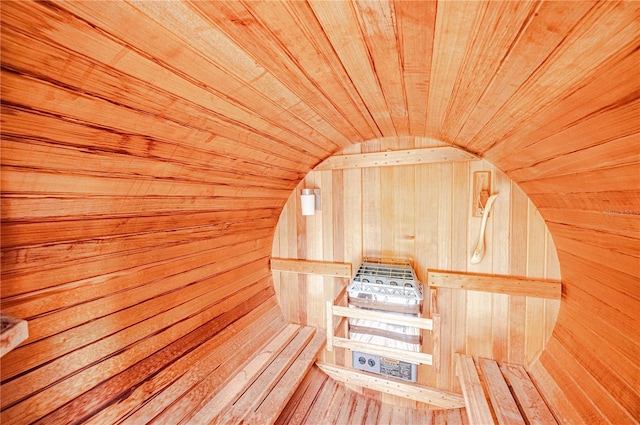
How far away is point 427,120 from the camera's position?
1.31m

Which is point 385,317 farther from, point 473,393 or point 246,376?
point 246,376

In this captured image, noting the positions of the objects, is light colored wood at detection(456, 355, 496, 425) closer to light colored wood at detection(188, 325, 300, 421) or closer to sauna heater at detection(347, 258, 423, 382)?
sauna heater at detection(347, 258, 423, 382)

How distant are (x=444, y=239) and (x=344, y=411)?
5.04 feet

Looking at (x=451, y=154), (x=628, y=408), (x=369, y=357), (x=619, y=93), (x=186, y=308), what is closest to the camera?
(x=619, y=93)

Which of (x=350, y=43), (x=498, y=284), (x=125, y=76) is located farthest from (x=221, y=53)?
(x=498, y=284)

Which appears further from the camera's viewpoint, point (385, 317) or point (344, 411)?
point (344, 411)

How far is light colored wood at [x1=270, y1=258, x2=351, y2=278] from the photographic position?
1.96m

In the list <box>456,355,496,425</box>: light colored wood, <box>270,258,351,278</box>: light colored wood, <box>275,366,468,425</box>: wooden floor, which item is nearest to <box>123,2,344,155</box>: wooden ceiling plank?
<box>270,258,351,278</box>: light colored wood

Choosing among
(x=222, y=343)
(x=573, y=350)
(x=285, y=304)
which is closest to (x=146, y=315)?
(x=222, y=343)

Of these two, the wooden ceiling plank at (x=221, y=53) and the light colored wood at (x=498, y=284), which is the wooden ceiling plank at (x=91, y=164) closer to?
the wooden ceiling plank at (x=221, y=53)

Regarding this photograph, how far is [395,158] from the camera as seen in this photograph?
1.75m

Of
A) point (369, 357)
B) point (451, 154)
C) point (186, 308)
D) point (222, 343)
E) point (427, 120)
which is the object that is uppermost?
point (427, 120)

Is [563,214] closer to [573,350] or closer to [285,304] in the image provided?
[573,350]

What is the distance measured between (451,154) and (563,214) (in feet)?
2.23
